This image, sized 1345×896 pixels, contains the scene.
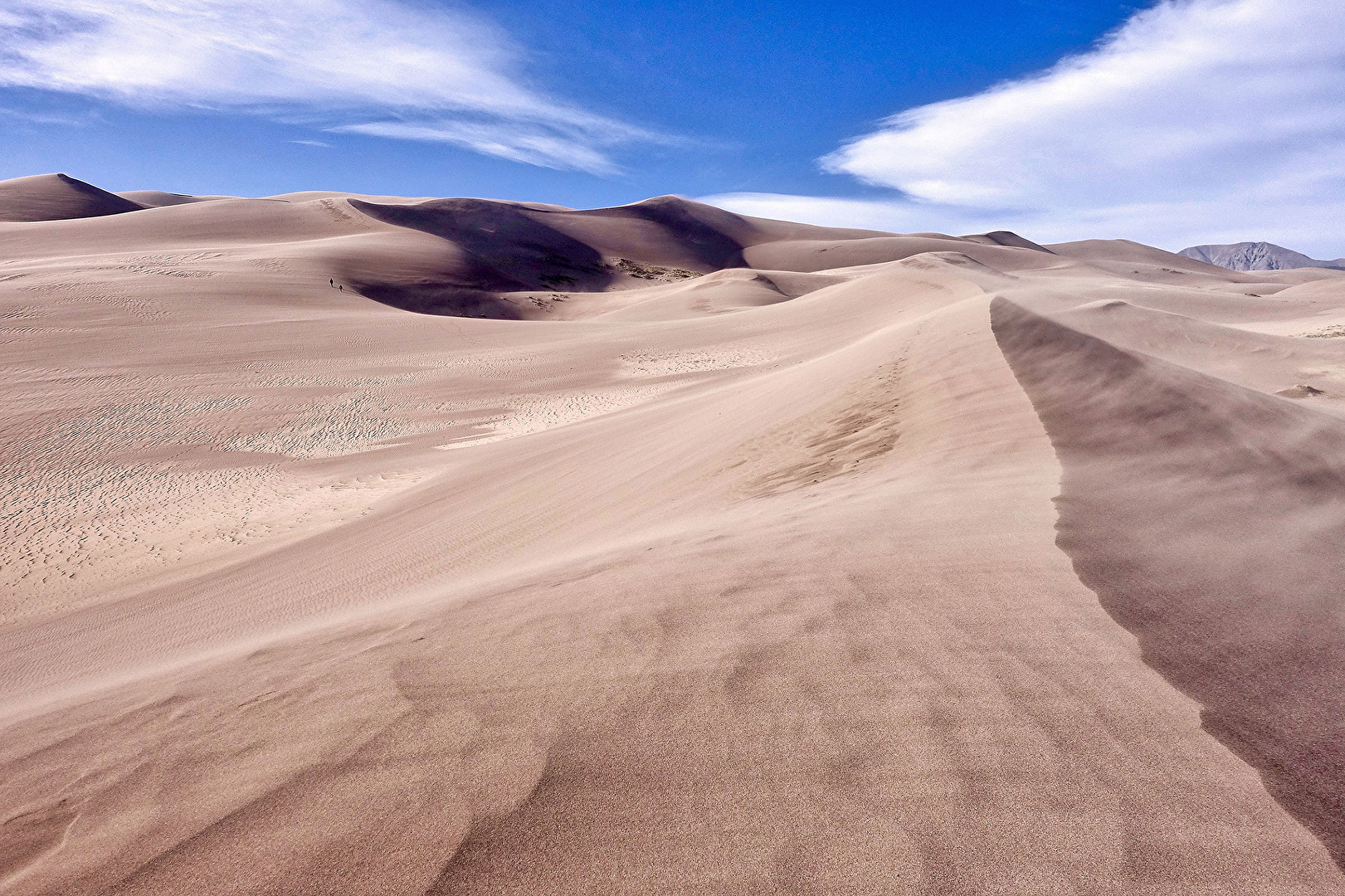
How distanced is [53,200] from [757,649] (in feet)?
341

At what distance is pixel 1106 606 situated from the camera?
2.80 metres

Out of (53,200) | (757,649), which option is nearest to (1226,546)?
(757,649)

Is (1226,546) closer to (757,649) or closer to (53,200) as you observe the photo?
(757,649)

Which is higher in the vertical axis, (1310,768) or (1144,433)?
(1144,433)

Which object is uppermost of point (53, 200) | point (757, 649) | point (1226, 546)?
point (53, 200)

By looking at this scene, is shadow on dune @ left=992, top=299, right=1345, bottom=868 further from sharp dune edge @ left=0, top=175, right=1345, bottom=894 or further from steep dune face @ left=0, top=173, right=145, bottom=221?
steep dune face @ left=0, top=173, right=145, bottom=221

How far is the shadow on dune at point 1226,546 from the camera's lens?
81.6 inches

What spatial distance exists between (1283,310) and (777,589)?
91.4ft

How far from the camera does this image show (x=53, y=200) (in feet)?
258

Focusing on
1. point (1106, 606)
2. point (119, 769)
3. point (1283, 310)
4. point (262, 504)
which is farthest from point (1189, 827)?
point (1283, 310)

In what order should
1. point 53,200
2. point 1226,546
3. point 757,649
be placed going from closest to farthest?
point 757,649 → point 1226,546 → point 53,200

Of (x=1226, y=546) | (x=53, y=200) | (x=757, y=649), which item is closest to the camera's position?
(x=757, y=649)

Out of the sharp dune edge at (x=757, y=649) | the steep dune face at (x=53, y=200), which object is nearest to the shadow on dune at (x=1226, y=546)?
the sharp dune edge at (x=757, y=649)

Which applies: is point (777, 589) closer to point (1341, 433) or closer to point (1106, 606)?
point (1106, 606)
